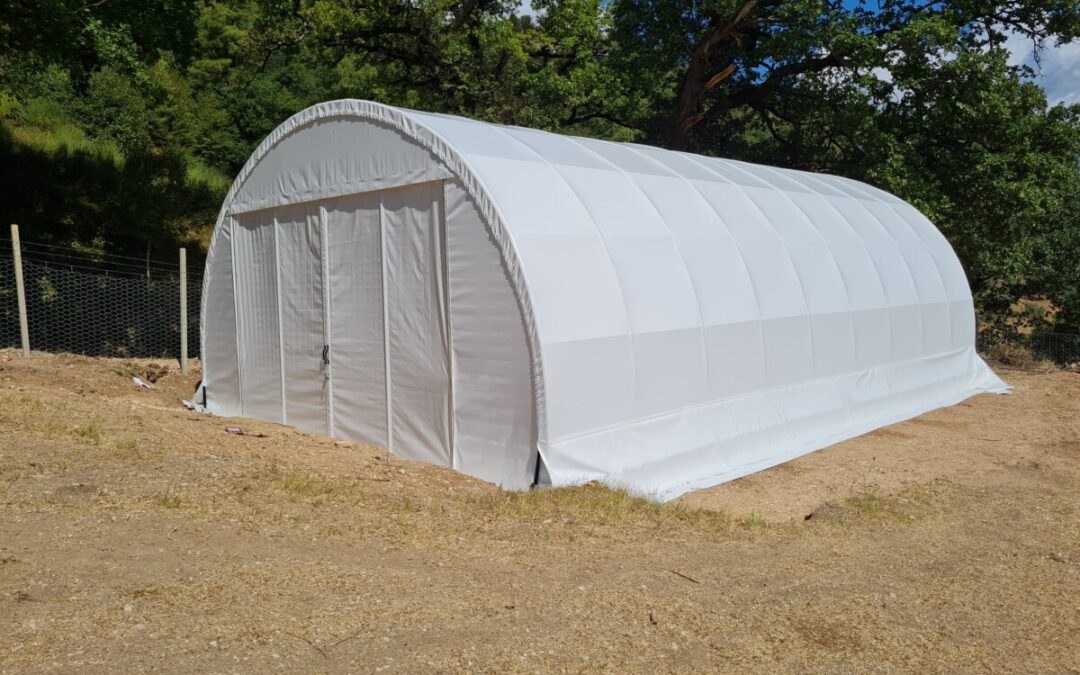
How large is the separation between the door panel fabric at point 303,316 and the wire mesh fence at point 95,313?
547 cm

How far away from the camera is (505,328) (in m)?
7.75

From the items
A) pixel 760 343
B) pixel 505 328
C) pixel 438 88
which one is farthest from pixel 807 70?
pixel 505 328

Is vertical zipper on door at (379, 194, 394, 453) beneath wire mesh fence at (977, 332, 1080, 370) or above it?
above

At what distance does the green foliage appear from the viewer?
17.2m

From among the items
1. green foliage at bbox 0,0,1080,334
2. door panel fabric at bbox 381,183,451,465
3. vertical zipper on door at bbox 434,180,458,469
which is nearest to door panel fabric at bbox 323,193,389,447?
door panel fabric at bbox 381,183,451,465

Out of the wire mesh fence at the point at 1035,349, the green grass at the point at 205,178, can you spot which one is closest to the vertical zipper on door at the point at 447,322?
the wire mesh fence at the point at 1035,349

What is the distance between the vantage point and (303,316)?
10023 mm

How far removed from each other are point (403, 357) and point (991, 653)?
19.4 ft

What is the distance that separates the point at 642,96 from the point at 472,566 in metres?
20.1

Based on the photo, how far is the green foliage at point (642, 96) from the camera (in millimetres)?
17219

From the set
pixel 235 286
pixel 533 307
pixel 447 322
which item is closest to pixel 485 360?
pixel 447 322

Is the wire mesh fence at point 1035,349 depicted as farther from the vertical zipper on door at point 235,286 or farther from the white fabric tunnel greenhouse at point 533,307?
the vertical zipper on door at point 235,286

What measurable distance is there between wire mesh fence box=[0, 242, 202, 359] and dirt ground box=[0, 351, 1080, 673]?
6.38 m

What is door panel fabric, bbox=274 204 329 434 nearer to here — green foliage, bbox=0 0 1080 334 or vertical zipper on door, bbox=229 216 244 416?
vertical zipper on door, bbox=229 216 244 416
